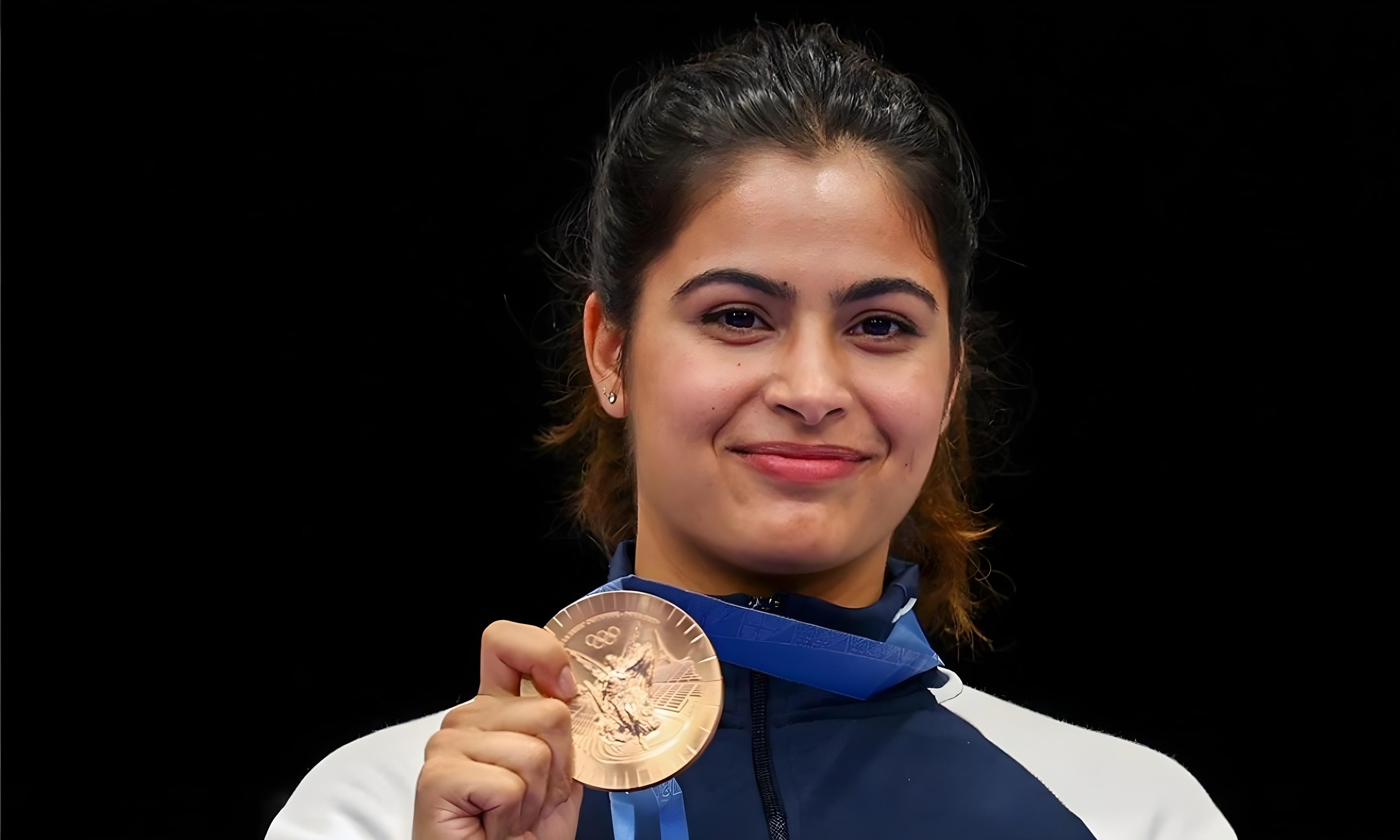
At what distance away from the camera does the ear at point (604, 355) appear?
9.82 feet

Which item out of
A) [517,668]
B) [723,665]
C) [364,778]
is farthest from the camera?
[364,778]

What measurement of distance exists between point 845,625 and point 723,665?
0.23 metres

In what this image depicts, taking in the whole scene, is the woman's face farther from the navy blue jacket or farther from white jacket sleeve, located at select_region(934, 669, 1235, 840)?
white jacket sleeve, located at select_region(934, 669, 1235, 840)

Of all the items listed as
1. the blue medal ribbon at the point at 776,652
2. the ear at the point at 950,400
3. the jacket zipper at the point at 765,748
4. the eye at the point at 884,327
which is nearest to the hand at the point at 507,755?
the blue medal ribbon at the point at 776,652

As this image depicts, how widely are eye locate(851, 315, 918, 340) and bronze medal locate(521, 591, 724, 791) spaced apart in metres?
0.60

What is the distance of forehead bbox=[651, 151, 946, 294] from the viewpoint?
8.87 ft

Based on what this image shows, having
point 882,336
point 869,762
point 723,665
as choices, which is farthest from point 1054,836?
point 882,336

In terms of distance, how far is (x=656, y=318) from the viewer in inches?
110

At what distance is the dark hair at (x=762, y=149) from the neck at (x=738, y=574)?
0.37m

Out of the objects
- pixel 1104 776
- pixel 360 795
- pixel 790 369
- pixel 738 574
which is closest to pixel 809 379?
pixel 790 369

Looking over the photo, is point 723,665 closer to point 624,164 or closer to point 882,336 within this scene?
point 882,336

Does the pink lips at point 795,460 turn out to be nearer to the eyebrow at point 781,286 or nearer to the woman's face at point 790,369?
the woman's face at point 790,369

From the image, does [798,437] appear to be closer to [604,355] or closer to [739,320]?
[739,320]

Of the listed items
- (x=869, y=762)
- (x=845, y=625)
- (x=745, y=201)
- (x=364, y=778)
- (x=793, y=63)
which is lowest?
(x=364, y=778)
